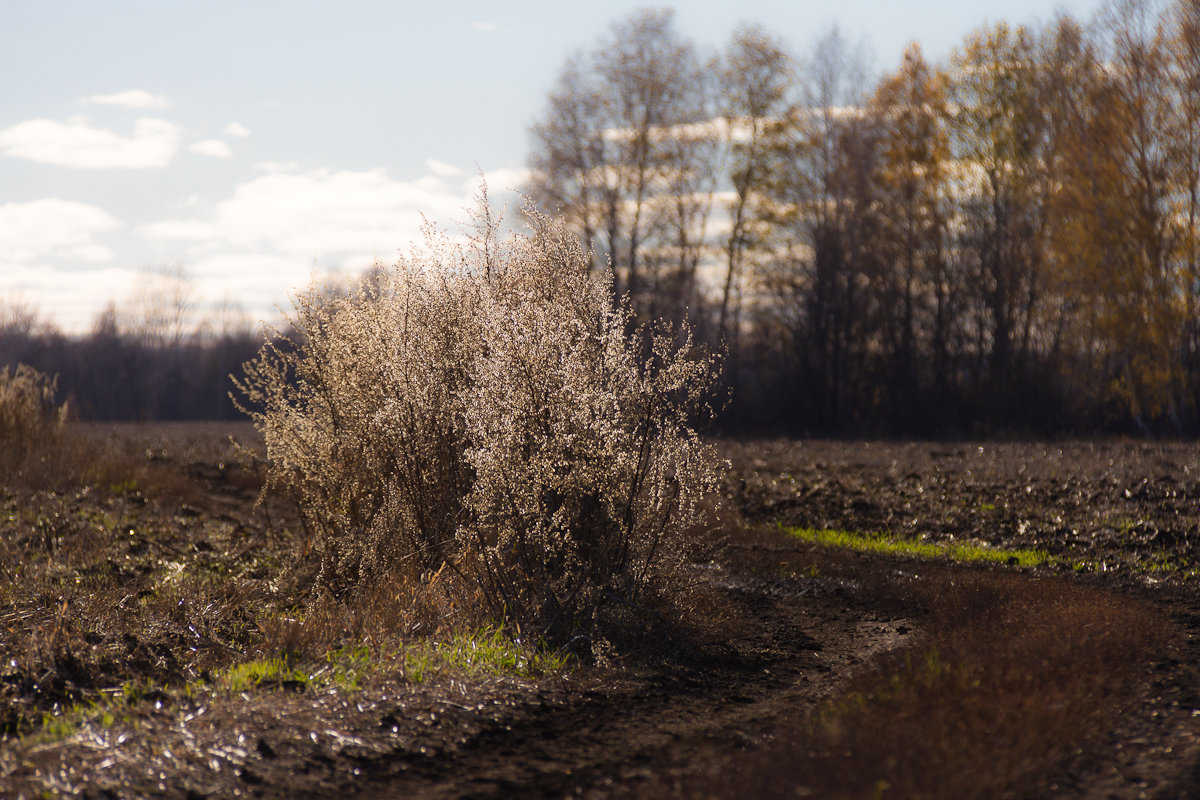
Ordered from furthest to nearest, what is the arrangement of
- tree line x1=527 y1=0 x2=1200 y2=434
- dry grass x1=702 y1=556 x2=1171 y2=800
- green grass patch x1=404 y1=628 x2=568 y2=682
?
tree line x1=527 y1=0 x2=1200 y2=434 → green grass patch x1=404 y1=628 x2=568 y2=682 → dry grass x1=702 y1=556 x2=1171 y2=800

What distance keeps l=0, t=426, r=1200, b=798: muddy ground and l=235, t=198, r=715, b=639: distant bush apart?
82cm

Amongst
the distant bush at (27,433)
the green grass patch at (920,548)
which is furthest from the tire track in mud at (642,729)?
the distant bush at (27,433)

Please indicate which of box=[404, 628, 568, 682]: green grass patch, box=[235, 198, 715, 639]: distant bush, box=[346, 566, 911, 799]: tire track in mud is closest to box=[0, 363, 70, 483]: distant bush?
box=[235, 198, 715, 639]: distant bush

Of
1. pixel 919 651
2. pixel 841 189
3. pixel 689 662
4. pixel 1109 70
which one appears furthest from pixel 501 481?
pixel 841 189

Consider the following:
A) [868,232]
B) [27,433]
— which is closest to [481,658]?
[27,433]

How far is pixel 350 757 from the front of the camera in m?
4.16

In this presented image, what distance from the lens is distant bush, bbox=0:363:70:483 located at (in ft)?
47.8

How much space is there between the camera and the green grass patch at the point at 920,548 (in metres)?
9.95

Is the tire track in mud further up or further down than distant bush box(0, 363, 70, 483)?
further down

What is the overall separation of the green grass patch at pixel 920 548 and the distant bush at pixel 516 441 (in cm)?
450

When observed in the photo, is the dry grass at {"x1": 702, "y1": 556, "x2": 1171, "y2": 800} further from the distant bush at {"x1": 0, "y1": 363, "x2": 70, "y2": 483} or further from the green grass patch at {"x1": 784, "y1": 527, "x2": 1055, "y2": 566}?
the distant bush at {"x1": 0, "y1": 363, "x2": 70, "y2": 483}

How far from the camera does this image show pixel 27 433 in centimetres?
1524

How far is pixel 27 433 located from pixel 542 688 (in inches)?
527

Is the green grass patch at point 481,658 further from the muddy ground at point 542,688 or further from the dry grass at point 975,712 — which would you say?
the dry grass at point 975,712
